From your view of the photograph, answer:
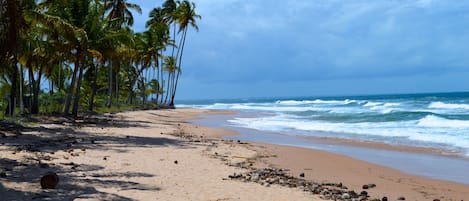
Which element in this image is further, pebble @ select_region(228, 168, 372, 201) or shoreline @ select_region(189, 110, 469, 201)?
shoreline @ select_region(189, 110, 469, 201)

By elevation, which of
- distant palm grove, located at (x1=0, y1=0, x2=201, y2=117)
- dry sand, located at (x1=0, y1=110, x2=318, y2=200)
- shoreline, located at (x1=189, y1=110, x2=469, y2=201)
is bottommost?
shoreline, located at (x1=189, y1=110, x2=469, y2=201)

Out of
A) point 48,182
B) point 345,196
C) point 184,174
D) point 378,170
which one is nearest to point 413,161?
point 378,170

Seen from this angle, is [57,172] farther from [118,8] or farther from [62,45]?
[118,8]

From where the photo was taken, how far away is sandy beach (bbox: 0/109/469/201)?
21.5 feet

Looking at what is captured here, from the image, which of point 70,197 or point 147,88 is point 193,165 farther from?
point 147,88

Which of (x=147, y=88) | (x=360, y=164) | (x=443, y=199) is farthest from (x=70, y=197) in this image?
(x=147, y=88)

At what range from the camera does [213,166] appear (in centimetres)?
956

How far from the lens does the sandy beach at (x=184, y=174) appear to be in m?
6.57

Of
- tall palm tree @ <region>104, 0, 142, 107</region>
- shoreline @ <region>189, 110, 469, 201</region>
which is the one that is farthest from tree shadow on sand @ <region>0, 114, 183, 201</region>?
tall palm tree @ <region>104, 0, 142, 107</region>

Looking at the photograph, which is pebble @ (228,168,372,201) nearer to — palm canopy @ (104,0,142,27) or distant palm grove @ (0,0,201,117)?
distant palm grove @ (0,0,201,117)

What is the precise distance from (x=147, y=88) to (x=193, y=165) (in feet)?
162

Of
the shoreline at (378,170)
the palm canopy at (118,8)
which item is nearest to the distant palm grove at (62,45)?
the palm canopy at (118,8)

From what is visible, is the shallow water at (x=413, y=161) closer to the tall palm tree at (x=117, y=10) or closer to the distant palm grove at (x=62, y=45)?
the distant palm grove at (x=62, y=45)

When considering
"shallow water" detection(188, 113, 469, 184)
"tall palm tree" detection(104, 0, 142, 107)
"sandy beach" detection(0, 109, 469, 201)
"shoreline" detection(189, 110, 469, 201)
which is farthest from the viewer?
"tall palm tree" detection(104, 0, 142, 107)
